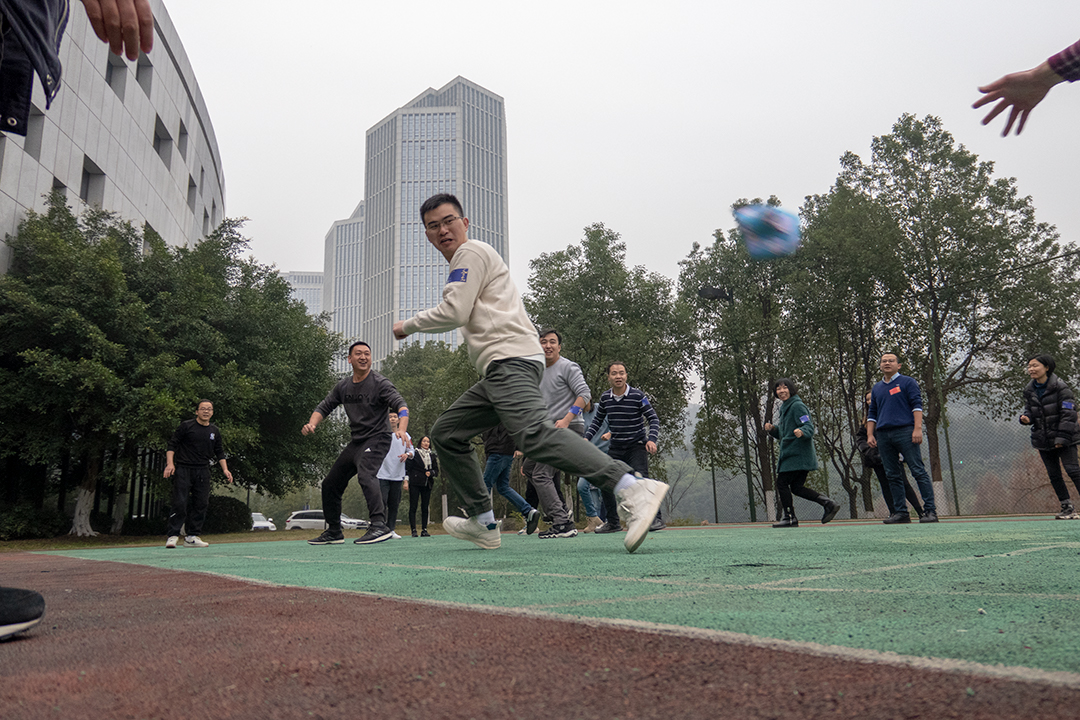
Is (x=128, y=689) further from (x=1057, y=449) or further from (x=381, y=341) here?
(x=381, y=341)

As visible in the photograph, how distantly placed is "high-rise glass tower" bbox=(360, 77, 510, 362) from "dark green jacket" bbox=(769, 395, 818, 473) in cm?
11977

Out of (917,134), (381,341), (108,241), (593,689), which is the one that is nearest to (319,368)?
(108,241)

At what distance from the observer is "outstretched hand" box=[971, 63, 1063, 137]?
92.4 inches

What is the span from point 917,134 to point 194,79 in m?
29.4

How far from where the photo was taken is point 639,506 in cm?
353

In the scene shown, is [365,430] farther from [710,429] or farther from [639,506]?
[710,429]

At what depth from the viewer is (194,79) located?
3184cm

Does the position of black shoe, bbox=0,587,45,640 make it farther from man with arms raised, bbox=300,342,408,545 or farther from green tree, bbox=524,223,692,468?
green tree, bbox=524,223,692,468

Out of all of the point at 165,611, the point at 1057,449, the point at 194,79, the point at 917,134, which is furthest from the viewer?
the point at 194,79

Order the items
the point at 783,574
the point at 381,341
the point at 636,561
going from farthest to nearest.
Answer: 1. the point at 381,341
2. the point at 636,561
3. the point at 783,574

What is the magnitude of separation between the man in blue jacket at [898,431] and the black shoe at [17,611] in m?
7.69

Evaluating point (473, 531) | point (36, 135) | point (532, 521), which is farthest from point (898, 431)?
point (36, 135)

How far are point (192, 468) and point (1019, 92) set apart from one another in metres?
9.26

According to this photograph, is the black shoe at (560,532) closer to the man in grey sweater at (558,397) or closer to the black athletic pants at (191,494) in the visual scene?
the man in grey sweater at (558,397)
